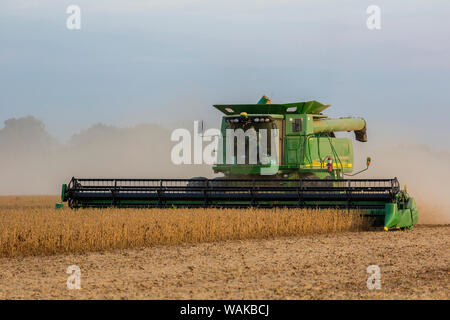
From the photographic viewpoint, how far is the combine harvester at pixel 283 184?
13.8m

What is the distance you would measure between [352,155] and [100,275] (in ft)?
34.0

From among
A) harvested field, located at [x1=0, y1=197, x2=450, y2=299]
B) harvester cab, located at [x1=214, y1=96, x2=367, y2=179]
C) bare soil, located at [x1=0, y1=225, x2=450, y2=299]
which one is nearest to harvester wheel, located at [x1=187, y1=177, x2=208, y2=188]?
harvester cab, located at [x1=214, y1=96, x2=367, y2=179]

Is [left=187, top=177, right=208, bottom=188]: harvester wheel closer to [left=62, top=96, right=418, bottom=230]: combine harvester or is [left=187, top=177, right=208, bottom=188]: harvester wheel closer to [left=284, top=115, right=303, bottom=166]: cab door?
[left=62, top=96, right=418, bottom=230]: combine harvester

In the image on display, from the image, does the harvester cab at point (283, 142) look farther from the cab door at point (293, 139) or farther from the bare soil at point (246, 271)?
the bare soil at point (246, 271)

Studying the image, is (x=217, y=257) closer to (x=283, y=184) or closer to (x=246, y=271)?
(x=246, y=271)

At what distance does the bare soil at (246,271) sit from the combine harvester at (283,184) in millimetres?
2080

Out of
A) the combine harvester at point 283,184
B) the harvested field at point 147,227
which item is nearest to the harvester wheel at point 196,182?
the combine harvester at point 283,184

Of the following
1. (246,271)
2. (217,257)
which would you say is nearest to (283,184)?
(217,257)

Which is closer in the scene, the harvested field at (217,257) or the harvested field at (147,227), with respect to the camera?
the harvested field at (217,257)

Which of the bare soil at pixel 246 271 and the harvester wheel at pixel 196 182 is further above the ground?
the harvester wheel at pixel 196 182
